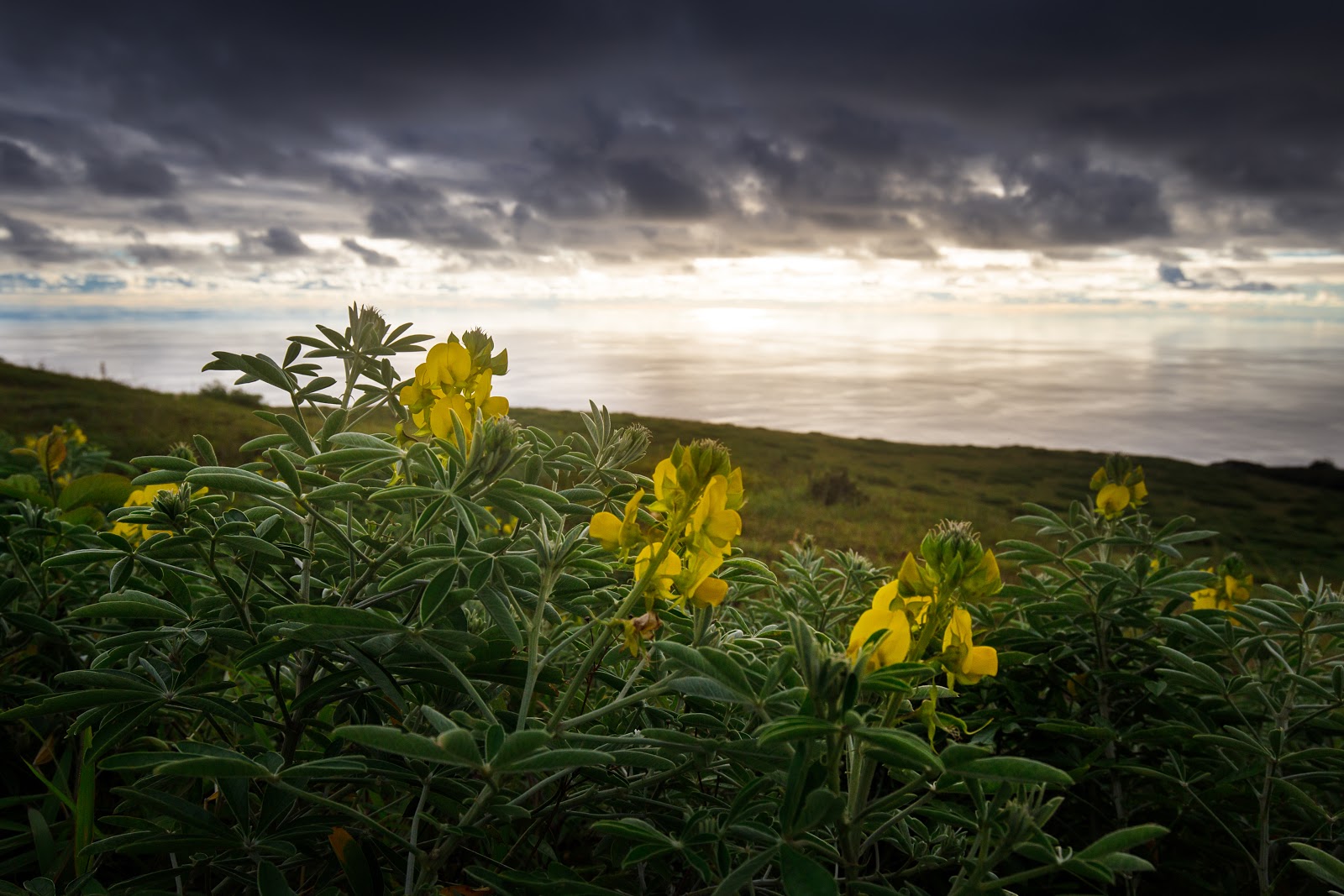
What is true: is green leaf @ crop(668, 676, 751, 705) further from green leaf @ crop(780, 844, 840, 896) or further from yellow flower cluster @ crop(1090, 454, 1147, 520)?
yellow flower cluster @ crop(1090, 454, 1147, 520)

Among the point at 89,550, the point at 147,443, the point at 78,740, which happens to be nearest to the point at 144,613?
the point at 89,550

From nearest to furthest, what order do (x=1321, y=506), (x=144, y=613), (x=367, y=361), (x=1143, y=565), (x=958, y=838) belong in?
(x=144, y=613) < (x=958, y=838) < (x=367, y=361) < (x=1143, y=565) < (x=1321, y=506)

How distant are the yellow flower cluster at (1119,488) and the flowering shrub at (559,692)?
0.40 ft

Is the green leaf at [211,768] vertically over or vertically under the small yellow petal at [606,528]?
under

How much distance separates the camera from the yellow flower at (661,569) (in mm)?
951

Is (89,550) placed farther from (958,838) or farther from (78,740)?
(958,838)

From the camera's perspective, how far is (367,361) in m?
1.41

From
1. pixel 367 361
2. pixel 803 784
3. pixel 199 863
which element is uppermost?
pixel 367 361

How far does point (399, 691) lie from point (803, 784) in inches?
21.3

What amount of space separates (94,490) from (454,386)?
1.62 metres

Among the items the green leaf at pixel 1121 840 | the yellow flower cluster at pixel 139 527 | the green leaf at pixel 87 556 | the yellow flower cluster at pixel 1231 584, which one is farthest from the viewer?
the yellow flower cluster at pixel 1231 584

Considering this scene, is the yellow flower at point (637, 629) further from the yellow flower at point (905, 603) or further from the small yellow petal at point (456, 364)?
the small yellow petal at point (456, 364)

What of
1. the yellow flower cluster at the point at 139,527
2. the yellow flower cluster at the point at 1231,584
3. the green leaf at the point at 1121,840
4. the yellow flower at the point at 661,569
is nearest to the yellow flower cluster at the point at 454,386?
the yellow flower at the point at 661,569

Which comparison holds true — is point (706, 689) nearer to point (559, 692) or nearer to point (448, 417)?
point (448, 417)
